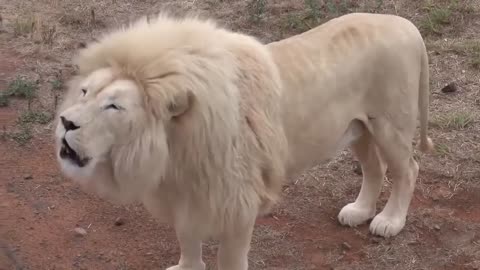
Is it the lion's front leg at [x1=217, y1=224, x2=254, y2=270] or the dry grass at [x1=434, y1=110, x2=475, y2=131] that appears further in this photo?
the dry grass at [x1=434, y1=110, x2=475, y2=131]

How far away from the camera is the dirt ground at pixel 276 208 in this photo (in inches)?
140

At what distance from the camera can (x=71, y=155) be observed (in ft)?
7.64

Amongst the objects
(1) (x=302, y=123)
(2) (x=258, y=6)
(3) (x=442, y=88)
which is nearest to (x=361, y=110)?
(1) (x=302, y=123)

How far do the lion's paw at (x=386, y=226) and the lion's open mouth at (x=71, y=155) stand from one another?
5.94ft

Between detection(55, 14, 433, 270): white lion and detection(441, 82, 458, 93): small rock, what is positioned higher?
detection(55, 14, 433, 270): white lion

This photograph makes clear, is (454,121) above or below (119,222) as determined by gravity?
above

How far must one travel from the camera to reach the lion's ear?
2367 mm

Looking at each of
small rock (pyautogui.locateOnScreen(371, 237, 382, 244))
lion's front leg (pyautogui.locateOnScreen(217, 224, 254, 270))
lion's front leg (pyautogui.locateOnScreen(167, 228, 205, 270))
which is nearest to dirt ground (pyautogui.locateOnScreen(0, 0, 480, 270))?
small rock (pyautogui.locateOnScreen(371, 237, 382, 244))

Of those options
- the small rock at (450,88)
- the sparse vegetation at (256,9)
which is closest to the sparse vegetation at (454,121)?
the small rock at (450,88)

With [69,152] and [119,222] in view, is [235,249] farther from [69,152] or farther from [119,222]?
[119,222]

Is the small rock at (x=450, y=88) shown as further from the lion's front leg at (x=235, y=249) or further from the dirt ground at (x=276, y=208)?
the lion's front leg at (x=235, y=249)

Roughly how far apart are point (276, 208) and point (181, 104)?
5.38ft

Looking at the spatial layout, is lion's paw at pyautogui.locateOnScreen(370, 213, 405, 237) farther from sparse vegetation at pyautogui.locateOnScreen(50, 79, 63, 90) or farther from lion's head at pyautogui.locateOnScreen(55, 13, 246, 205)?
sparse vegetation at pyautogui.locateOnScreen(50, 79, 63, 90)

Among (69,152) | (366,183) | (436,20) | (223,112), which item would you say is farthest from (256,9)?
(69,152)
